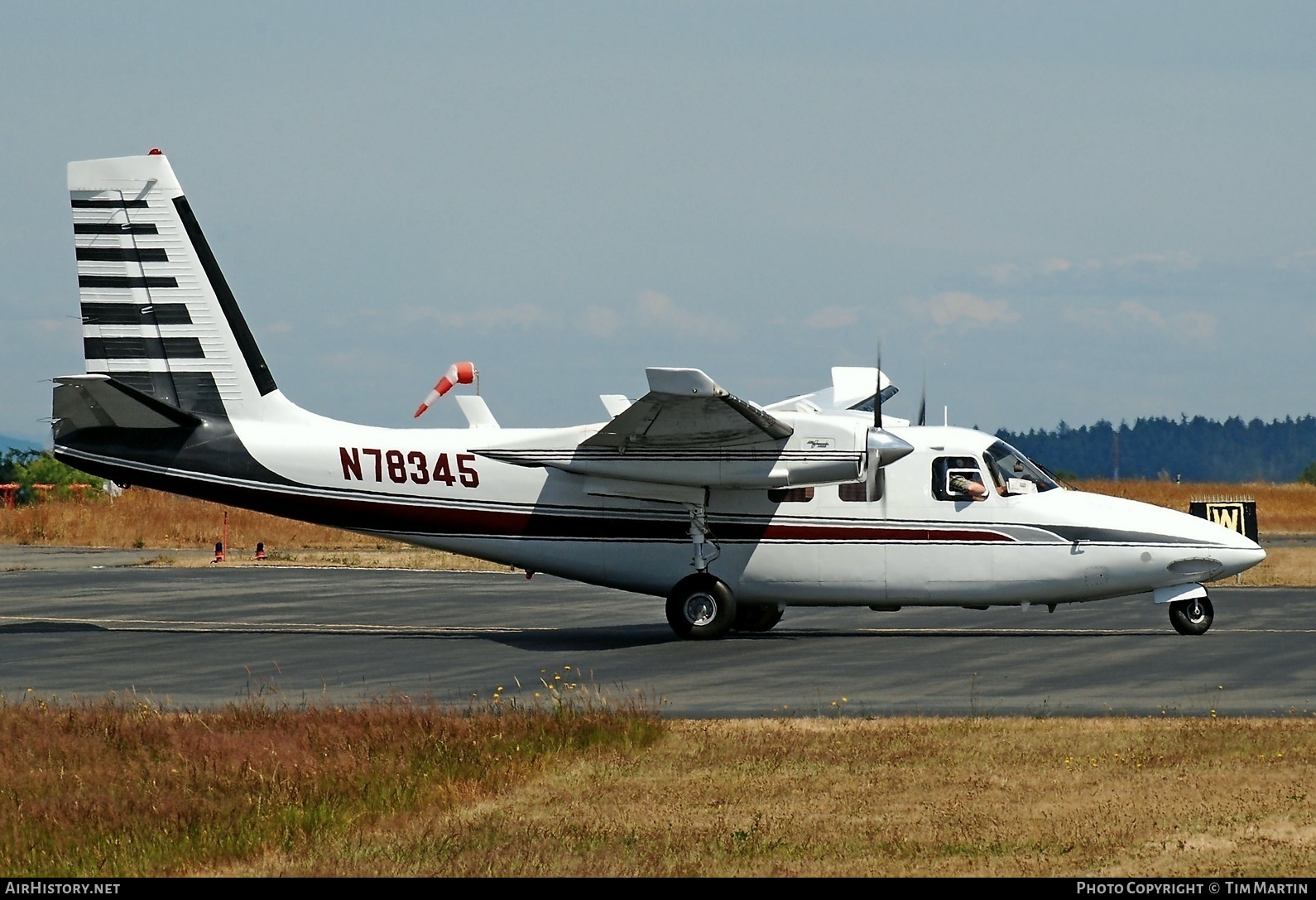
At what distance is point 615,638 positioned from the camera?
23859mm

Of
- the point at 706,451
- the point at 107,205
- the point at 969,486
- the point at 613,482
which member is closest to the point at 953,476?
the point at 969,486

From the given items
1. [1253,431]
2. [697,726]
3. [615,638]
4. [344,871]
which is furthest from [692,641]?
[1253,431]

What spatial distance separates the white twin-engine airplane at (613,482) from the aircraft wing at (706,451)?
0.03 meters

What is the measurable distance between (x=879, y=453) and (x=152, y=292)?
1149 cm

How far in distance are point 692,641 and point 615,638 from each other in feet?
4.93

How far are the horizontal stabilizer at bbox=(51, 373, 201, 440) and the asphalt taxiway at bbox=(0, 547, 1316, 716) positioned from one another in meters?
3.39

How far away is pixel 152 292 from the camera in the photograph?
77.9ft

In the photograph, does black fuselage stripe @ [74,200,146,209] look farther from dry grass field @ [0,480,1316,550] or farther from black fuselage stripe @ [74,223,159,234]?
dry grass field @ [0,480,1316,550]

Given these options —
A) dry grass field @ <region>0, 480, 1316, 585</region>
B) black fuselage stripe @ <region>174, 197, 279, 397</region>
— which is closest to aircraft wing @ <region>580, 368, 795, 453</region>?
black fuselage stripe @ <region>174, 197, 279, 397</region>

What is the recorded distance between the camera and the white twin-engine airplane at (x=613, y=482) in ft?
74.2

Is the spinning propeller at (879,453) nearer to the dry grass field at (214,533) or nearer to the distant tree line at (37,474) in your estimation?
the dry grass field at (214,533)

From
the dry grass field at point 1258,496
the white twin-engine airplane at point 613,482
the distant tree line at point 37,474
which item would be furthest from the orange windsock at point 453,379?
the distant tree line at point 37,474

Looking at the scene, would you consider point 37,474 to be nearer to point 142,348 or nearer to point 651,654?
point 142,348

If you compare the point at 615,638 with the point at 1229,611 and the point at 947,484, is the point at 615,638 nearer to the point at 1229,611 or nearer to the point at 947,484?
the point at 947,484
